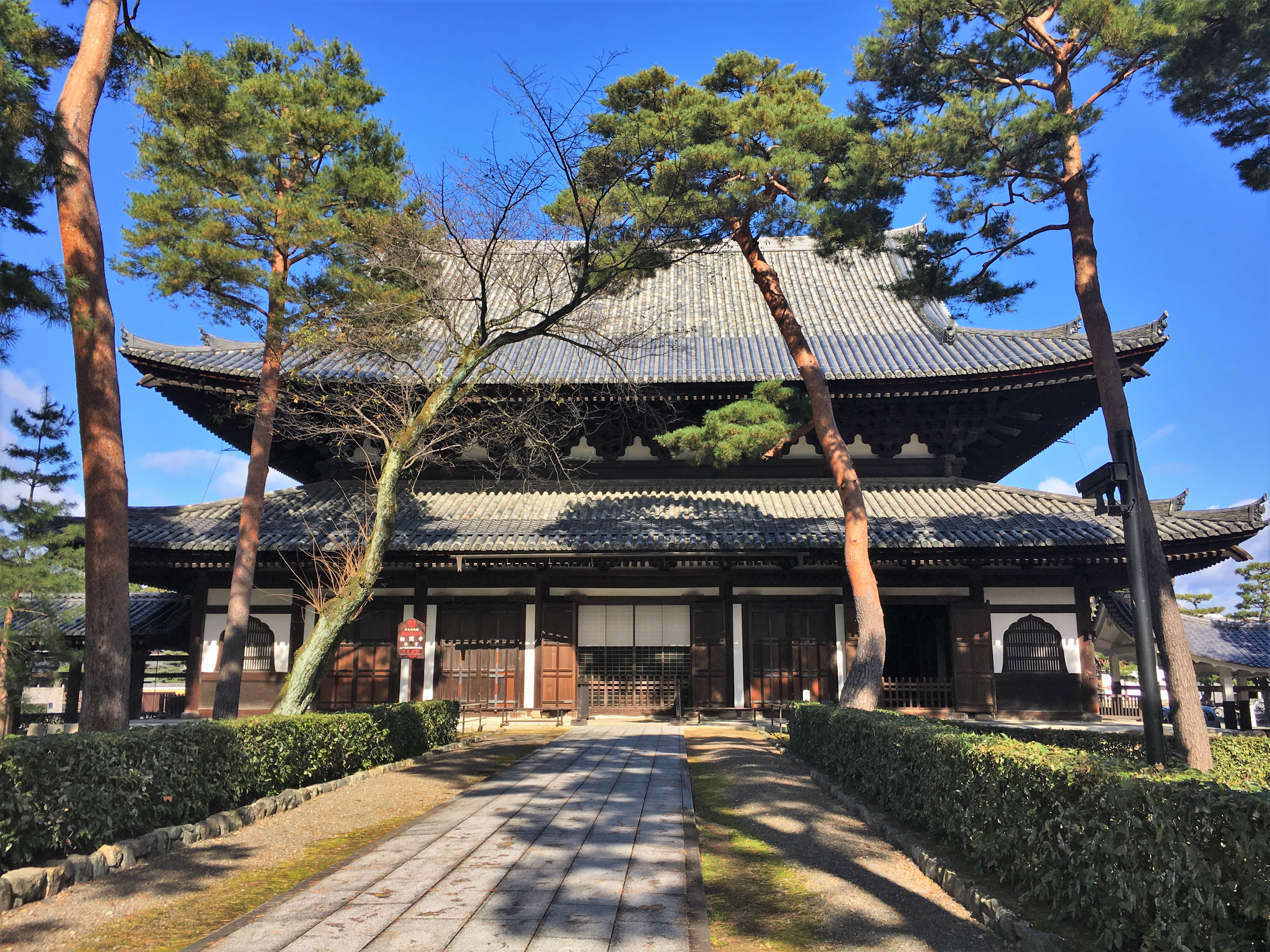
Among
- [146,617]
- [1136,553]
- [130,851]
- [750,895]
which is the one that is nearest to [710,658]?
[1136,553]

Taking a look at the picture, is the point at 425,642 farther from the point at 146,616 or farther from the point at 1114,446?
the point at 1114,446

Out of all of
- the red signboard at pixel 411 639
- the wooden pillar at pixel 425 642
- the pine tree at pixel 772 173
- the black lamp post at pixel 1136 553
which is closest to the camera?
the black lamp post at pixel 1136 553

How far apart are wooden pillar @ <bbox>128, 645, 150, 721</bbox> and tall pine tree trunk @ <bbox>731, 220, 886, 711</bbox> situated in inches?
614

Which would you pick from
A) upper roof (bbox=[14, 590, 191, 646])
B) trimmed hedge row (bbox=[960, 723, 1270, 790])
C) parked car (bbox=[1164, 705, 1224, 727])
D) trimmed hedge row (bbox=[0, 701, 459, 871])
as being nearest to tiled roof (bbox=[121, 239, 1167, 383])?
trimmed hedge row (bbox=[0, 701, 459, 871])

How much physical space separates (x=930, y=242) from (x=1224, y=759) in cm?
705

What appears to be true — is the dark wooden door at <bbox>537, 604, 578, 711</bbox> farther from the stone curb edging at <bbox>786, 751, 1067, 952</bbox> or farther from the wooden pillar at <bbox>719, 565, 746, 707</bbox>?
the stone curb edging at <bbox>786, 751, 1067, 952</bbox>

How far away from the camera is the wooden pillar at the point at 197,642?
15.2 metres

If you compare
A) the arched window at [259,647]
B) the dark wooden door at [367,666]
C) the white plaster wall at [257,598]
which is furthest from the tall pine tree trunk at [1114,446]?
the arched window at [259,647]

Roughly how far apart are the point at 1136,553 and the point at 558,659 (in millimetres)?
11477

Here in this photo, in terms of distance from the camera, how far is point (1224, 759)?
9266 mm

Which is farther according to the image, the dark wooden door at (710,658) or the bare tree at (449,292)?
the dark wooden door at (710,658)

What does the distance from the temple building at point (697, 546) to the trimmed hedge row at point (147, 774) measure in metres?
6.64

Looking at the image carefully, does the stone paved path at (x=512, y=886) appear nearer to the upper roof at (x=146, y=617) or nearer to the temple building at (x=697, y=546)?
the temple building at (x=697, y=546)

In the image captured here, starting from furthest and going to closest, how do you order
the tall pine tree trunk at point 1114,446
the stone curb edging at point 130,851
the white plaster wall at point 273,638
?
the white plaster wall at point 273,638 < the tall pine tree trunk at point 1114,446 < the stone curb edging at point 130,851
